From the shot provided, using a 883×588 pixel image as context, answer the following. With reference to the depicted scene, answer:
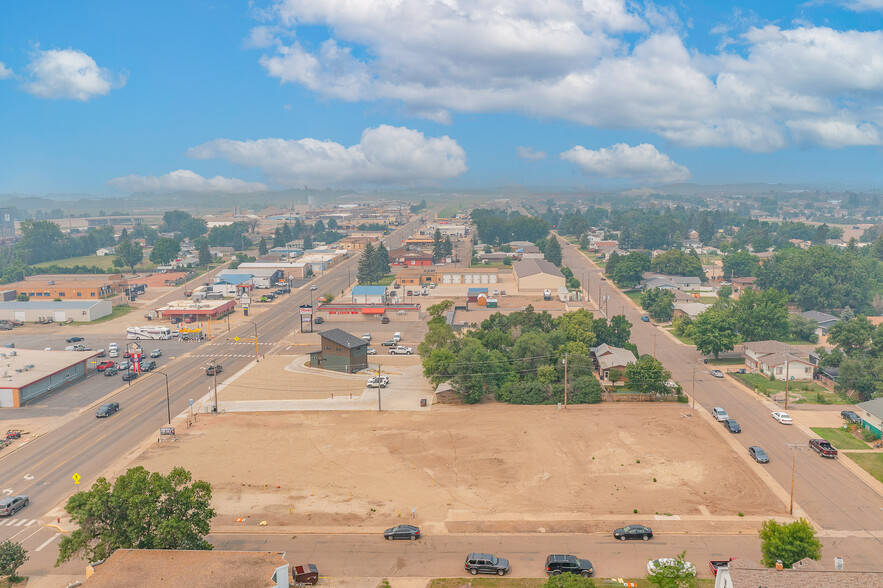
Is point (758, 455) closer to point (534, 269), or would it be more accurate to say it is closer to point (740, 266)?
point (534, 269)

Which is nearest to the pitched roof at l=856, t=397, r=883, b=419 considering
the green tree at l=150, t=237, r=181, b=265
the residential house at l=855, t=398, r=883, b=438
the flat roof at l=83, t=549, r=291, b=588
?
the residential house at l=855, t=398, r=883, b=438

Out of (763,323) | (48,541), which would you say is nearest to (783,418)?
(763,323)

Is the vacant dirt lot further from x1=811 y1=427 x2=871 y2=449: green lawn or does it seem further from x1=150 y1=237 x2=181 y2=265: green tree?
x1=150 y1=237 x2=181 y2=265: green tree

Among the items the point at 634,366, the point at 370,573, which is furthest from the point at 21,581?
the point at 634,366

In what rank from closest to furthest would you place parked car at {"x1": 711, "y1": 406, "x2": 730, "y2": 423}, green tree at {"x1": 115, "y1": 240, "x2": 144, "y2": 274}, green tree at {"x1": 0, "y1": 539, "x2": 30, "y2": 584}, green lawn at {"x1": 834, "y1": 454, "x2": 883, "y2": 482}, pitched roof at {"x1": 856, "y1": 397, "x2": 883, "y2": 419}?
1. green tree at {"x1": 0, "y1": 539, "x2": 30, "y2": 584}
2. green lawn at {"x1": 834, "y1": 454, "x2": 883, "y2": 482}
3. pitched roof at {"x1": 856, "y1": 397, "x2": 883, "y2": 419}
4. parked car at {"x1": 711, "y1": 406, "x2": 730, "y2": 423}
5. green tree at {"x1": 115, "y1": 240, "x2": 144, "y2": 274}

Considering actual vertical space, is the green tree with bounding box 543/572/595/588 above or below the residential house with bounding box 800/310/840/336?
below

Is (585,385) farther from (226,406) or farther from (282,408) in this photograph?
(226,406)

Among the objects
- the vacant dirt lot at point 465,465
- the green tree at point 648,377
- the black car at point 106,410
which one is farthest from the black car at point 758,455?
the black car at point 106,410
